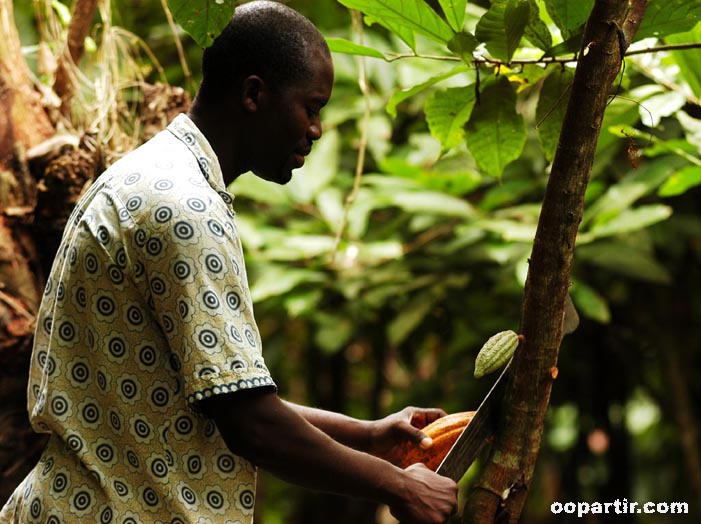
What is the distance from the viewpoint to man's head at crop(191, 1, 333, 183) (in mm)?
1286

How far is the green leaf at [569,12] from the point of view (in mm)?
1239

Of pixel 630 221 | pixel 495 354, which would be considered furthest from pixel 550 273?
pixel 630 221

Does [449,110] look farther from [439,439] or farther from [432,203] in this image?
[432,203]

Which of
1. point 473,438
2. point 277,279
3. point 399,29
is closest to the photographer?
point 473,438

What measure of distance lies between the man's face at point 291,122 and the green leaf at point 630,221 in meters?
1.16

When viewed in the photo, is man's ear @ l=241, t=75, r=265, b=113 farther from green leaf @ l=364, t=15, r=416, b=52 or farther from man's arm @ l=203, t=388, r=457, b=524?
man's arm @ l=203, t=388, r=457, b=524

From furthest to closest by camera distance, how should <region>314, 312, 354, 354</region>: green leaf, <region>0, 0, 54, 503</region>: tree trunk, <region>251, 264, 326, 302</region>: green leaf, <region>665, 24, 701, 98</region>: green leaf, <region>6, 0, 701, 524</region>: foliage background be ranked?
<region>314, 312, 354, 354</region>: green leaf → <region>251, 264, 326, 302</region>: green leaf → <region>6, 0, 701, 524</region>: foliage background → <region>0, 0, 54, 503</region>: tree trunk → <region>665, 24, 701, 98</region>: green leaf

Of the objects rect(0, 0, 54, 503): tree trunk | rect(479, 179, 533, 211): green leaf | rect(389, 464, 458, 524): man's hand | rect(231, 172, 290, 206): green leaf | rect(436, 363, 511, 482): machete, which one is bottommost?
rect(389, 464, 458, 524): man's hand

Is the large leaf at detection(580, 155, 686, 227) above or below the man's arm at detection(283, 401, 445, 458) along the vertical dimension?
above

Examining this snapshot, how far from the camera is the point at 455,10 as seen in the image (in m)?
1.31

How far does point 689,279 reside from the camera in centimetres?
301

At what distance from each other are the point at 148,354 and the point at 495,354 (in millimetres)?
442

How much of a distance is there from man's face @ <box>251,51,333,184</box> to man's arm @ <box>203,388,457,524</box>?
0.36 metres

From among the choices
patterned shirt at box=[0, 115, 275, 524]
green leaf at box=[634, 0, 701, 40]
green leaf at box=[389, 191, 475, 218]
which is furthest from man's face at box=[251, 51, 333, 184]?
green leaf at box=[389, 191, 475, 218]
